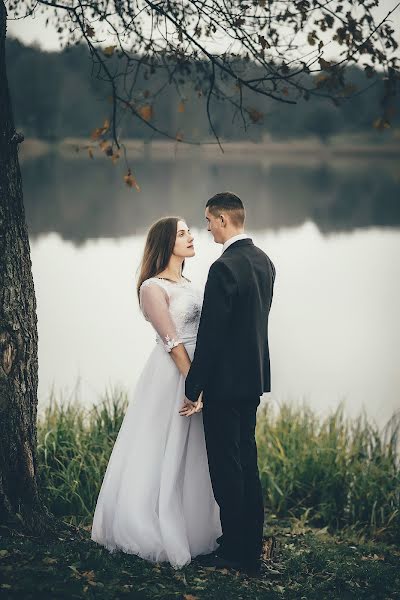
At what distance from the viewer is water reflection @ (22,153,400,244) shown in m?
26.5

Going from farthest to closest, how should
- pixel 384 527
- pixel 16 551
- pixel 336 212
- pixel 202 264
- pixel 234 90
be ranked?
pixel 336 212, pixel 202 264, pixel 384 527, pixel 234 90, pixel 16 551

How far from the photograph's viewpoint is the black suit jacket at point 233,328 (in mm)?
4324

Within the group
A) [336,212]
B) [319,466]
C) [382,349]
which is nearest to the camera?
[319,466]

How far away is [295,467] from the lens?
7.15 m

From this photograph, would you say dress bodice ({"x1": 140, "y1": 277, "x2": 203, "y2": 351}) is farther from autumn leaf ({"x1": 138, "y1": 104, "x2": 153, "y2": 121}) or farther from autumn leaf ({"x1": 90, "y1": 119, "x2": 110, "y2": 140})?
autumn leaf ({"x1": 138, "y1": 104, "x2": 153, "y2": 121})

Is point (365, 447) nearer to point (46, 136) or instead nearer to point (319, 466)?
point (319, 466)

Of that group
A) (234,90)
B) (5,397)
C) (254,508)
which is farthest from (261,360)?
(234,90)

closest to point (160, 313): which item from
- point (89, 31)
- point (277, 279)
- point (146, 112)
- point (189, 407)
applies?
point (189, 407)

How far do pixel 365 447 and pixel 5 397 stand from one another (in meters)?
4.00

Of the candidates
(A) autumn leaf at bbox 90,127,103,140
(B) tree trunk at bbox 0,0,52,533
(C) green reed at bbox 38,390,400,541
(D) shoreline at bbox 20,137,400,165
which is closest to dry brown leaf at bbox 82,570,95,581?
(B) tree trunk at bbox 0,0,52,533

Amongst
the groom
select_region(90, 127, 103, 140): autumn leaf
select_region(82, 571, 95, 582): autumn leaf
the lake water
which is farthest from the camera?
the lake water

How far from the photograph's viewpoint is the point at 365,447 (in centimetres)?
757

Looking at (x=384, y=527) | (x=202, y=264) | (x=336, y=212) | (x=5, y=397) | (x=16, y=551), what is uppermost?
(x=336, y=212)

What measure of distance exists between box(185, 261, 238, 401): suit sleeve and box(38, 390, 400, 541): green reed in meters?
2.31
